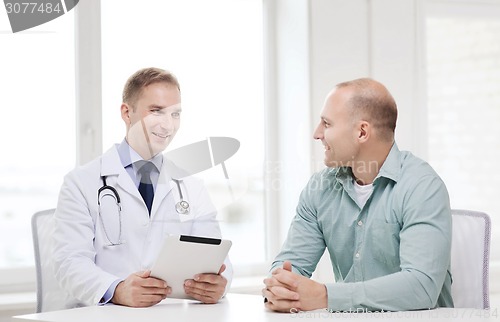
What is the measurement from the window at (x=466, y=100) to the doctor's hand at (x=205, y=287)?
7.58 ft

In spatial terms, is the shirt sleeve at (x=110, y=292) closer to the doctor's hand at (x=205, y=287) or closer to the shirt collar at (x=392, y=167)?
the doctor's hand at (x=205, y=287)

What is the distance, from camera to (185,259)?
2107mm

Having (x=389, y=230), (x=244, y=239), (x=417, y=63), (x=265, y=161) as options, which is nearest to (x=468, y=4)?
(x=417, y=63)

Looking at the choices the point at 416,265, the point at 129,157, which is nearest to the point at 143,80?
the point at 129,157

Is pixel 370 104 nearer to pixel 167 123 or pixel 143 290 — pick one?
pixel 167 123

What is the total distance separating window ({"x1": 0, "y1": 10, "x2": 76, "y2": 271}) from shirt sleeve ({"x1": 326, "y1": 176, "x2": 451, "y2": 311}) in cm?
189

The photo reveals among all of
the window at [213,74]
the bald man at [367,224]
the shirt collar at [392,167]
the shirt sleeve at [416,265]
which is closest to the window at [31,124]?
the window at [213,74]

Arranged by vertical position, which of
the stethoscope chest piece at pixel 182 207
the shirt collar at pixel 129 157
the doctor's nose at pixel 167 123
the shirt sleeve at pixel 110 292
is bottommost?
the shirt sleeve at pixel 110 292

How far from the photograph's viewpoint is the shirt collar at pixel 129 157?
2.55 meters

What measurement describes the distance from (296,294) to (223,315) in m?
0.20

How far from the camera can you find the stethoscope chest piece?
2.51m

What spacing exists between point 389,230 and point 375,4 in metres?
1.98

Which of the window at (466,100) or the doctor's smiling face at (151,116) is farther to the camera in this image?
the window at (466,100)

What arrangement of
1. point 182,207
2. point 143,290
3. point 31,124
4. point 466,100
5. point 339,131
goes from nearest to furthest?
point 143,290
point 339,131
point 182,207
point 31,124
point 466,100
